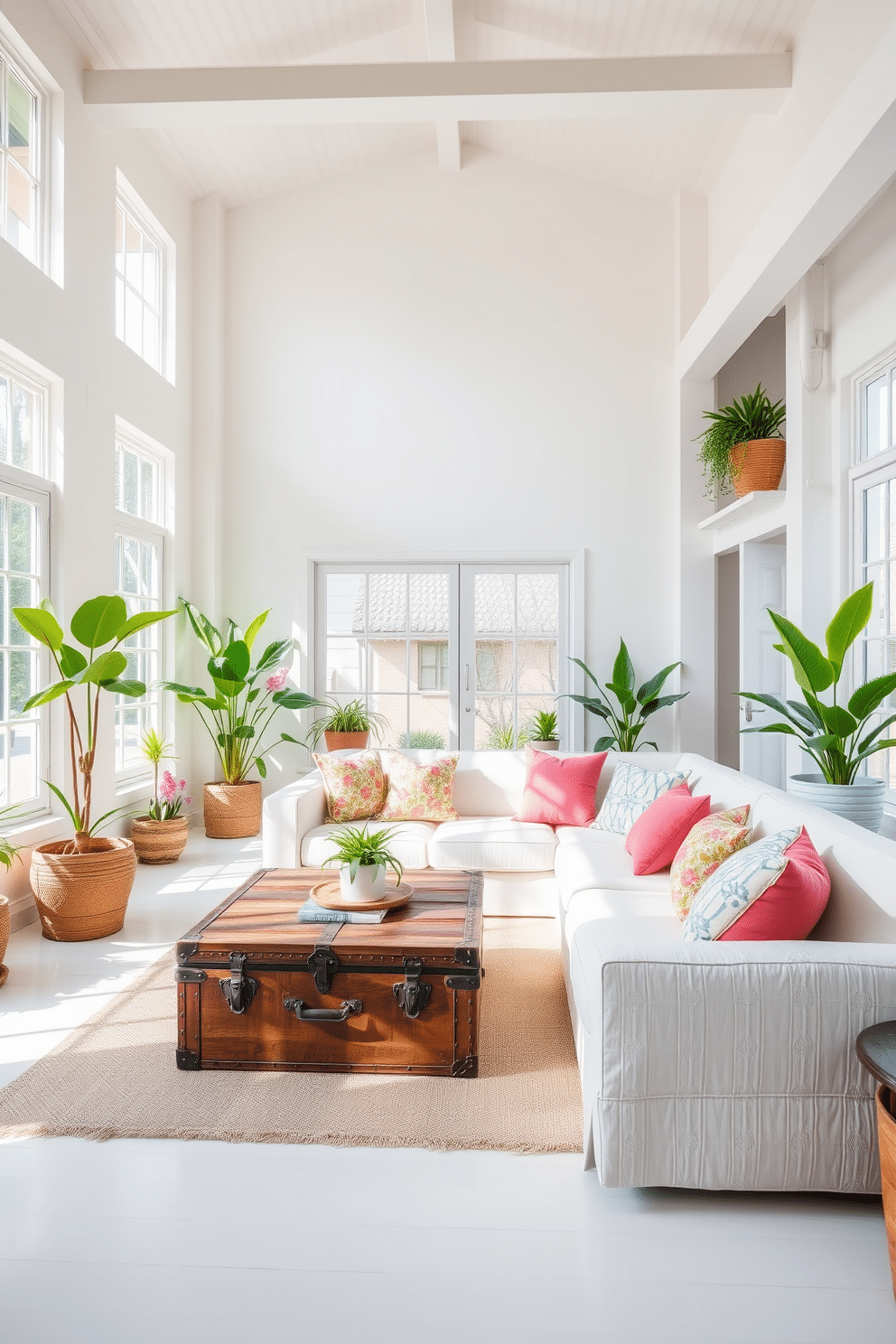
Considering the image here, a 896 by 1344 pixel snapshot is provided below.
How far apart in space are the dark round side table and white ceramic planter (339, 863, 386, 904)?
5.09 feet

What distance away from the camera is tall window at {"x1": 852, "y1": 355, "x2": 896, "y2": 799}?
3.98m

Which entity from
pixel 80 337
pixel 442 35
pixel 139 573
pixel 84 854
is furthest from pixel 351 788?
pixel 442 35

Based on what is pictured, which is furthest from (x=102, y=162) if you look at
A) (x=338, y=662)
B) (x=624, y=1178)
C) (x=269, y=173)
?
(x=624, y=1178)

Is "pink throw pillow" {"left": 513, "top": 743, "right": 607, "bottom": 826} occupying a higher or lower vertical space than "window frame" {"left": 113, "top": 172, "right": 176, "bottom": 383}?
lower

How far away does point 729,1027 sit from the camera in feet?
6.27

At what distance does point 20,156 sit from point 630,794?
4160 mm

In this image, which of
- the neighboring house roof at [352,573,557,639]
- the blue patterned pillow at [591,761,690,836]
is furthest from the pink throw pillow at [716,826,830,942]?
A: the neighboring house roof at [352,573,557,639]

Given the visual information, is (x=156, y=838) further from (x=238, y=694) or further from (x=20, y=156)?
(x=20, y=156)

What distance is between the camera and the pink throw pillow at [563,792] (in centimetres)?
432

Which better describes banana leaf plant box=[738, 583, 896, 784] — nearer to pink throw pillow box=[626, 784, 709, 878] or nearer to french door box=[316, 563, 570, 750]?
pink throw pillow box=[626, 784, 709, 878]

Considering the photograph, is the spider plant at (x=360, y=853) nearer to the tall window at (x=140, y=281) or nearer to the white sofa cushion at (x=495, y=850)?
the white sofa cushion at (x=495, y=850)

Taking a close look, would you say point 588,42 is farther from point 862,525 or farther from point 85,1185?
→ point 85,1185

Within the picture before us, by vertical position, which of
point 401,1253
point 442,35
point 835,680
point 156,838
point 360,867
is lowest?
point 401,1253

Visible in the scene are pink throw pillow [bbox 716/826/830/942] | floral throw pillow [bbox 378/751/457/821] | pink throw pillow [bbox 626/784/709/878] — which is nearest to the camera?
pink throw pillow [bbox 716/826/830/942]
